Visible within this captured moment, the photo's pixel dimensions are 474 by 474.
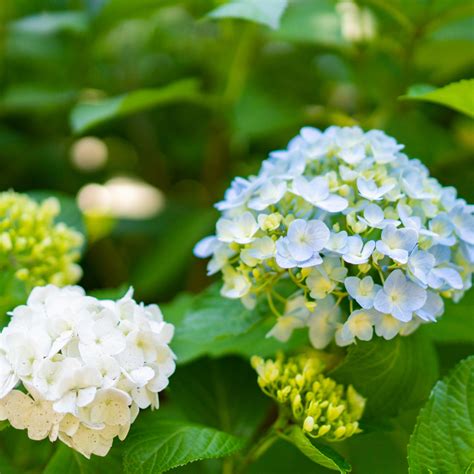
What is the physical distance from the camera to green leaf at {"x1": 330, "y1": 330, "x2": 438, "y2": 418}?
0.75 metres

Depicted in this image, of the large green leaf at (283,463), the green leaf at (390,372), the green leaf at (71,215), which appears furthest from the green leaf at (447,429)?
the green leaf at (71,215)

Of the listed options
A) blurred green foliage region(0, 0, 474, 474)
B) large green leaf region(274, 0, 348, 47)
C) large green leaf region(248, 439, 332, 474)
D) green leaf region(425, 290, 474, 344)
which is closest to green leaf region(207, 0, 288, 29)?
blurred green foliage region(0, 0, 474, 474)

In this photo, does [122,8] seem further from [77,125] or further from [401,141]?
[401,141]

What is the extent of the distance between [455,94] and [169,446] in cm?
49

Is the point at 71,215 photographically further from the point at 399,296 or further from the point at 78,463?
the point at 399,296

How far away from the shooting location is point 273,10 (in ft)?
2.80

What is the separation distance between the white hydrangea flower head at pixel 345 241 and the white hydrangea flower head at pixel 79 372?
126 mm

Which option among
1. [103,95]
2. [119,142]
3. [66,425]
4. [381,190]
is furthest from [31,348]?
[119,142]

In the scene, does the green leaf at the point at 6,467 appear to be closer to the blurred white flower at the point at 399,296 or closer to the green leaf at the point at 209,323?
the green leaf at the point at 209,323

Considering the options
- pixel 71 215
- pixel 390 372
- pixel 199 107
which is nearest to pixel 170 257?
pixel 71 215

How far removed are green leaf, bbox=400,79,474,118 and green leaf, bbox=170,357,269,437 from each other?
40 cm

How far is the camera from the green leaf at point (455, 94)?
2.76ft

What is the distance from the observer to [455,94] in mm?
854

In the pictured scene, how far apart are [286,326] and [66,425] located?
0.24 meters
